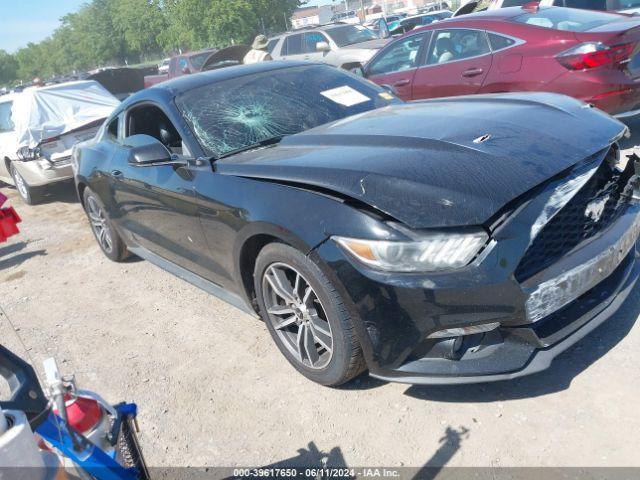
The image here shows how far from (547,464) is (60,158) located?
Result: 24.4 feet

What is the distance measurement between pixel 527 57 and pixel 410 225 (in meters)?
4.18

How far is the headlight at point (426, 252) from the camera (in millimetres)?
2406

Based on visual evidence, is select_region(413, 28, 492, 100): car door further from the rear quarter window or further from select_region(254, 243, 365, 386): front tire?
the rear quarter window

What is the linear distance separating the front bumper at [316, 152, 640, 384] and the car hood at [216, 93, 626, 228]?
19cm

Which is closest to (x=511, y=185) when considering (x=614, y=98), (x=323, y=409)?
(x=323, y=409)

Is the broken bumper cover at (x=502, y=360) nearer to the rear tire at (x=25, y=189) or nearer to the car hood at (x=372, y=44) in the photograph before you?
the rear tire at (x=25, y=189)

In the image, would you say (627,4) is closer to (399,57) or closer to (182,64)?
(399,57)

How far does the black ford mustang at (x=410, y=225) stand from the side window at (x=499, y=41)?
258 cm

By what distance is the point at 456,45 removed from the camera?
6629mm

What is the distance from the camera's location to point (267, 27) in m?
42.2

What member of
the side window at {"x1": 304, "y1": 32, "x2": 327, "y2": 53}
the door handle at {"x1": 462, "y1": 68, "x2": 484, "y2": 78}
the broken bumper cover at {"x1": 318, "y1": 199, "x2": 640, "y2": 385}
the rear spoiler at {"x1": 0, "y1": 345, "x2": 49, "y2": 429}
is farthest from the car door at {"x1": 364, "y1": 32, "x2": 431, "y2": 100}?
the side window at {"x1": 304, "y1": 32, "x2": 327, "y2": 53}

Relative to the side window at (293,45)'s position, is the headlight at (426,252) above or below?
below

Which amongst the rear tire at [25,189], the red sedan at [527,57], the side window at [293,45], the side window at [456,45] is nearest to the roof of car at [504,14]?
the red sedan at [527,57]

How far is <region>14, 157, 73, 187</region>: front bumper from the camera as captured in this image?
796 cm
